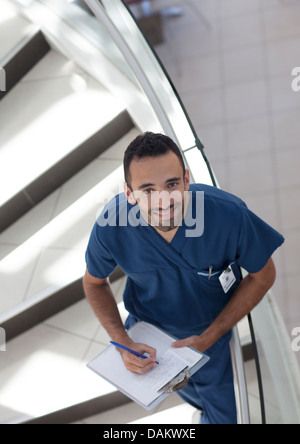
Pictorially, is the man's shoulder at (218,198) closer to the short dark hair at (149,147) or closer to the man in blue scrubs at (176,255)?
the man in blue scrubs at (176,255)

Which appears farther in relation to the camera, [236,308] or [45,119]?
[45,119]

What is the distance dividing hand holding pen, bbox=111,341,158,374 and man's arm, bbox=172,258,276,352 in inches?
3.6

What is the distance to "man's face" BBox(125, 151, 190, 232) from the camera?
1.87 meters

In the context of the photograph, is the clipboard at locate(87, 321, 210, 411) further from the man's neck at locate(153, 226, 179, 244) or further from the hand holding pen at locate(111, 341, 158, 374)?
the man's neck at locate(153, 226, 179, 244)

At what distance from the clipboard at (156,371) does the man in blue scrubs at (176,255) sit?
1.5 inches

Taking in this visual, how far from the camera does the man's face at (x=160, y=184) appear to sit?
187 cm

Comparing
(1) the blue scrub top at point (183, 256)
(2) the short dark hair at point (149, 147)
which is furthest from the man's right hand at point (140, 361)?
(2) the short dark hair at point (149, 147)

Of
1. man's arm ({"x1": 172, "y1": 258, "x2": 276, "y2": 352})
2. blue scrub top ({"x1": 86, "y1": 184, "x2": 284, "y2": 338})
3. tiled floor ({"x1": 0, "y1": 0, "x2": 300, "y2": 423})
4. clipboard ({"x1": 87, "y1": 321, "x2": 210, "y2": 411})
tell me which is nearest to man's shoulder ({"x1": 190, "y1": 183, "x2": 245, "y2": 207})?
blue scrub top ({"x1": 86, "y1": 184, "x2": 284, "y2": 338})

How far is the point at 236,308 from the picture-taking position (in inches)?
83.9

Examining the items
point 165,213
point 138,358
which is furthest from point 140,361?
point 165,213

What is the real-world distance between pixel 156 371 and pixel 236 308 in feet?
1.14

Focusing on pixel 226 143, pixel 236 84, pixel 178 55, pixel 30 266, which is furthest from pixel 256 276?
pixel 178 55

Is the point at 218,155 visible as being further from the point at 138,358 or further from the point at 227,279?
the point at 138,358
